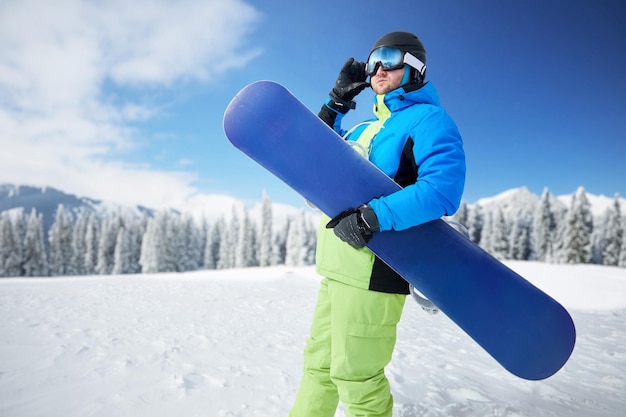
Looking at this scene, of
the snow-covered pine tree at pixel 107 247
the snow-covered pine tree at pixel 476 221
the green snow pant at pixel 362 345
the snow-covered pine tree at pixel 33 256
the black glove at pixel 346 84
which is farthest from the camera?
the snow-covered pine tree at pixel 107 247

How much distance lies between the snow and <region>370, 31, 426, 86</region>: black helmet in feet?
8.00

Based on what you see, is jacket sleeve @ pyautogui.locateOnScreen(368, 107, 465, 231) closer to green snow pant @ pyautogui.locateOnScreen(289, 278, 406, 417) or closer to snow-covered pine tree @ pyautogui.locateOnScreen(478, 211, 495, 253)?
green snow pant @ pyautogui.locateOnScreen(289, 278, 406, 417)

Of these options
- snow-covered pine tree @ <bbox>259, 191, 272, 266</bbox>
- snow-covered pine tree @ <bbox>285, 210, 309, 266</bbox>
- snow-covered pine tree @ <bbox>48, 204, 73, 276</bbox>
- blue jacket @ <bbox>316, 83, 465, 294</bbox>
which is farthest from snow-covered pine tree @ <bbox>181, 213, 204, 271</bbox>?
blue jacket @ <bbox>316, 83, 465, 294</bbox>

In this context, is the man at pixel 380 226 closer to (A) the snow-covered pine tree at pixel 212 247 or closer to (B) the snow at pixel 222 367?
(B) the snow at pixel 222 367

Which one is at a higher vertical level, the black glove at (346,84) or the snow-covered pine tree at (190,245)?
the black glove at (346,84)

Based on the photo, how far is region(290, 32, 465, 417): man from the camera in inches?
59.3

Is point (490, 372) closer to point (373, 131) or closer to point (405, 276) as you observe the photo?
point (405, 276)

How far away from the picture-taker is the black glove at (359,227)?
1543mm

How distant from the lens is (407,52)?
6.10 ft

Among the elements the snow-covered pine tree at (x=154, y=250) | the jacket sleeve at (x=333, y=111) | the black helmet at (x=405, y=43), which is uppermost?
the black helmet at (x=405, y=43)

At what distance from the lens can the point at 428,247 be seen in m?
1.72

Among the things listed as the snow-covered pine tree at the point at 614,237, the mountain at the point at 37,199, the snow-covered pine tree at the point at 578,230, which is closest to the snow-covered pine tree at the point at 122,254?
the snow-covered pine tree at the point at 578,230

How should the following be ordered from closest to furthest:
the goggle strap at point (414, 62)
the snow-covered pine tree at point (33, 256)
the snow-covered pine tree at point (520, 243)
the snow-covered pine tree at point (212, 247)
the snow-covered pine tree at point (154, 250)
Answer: the goggle strap at point (414, 62) → the snow-covered pine tree at point (520, 243) → the snow-covered pine tree at point (33, 256) → the snow-covered pine tree at point (154, 250) → the snow-covered pine tree at point (212, 247)

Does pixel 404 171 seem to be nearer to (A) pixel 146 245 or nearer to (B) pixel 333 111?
(B) pixel 333 111
